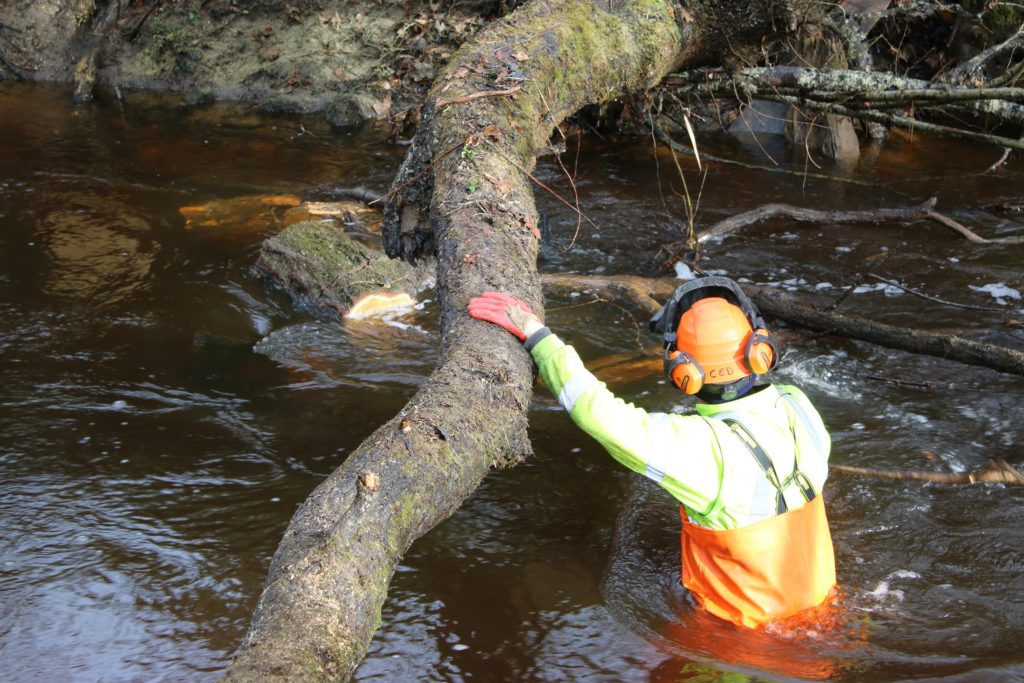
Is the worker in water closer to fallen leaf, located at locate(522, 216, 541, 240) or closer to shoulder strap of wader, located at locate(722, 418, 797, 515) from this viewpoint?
shoulder strap of wader, located at locate(722, 418, 797, 515)

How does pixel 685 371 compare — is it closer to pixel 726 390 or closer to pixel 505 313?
pixel 726 390

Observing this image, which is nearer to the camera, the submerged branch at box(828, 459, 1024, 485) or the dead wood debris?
the submerged branch at box(828, 459, 1024, 485)

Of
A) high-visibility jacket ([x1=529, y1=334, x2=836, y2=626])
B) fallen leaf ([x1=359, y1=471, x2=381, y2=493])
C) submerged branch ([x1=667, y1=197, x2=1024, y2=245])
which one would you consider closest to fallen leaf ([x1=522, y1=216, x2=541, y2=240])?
high-visibility jacket ([x1=529, y1=334, x2=836, y2=626])

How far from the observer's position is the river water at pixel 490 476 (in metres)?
3.38

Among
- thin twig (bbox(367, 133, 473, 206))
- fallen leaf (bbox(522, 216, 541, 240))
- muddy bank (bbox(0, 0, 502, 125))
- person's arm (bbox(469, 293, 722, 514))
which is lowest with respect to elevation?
person's arm (bbox(469, 293, 722, 514))

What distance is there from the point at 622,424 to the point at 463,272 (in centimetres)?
82

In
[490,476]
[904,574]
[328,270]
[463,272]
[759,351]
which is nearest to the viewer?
[759,351]

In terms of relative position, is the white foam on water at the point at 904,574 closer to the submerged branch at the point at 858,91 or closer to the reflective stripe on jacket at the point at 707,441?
the reflective stripe on jacket at the point at 707,441

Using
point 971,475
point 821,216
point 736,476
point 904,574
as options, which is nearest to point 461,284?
point 736,476

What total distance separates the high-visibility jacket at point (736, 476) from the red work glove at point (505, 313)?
6 cm

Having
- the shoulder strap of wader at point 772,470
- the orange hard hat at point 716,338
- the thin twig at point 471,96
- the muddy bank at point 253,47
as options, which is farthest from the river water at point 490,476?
the muddy bank at point 253,47

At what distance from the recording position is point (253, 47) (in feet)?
41.0

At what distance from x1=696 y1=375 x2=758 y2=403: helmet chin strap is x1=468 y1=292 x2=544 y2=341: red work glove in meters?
0.64

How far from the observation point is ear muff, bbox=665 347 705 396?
311cm
